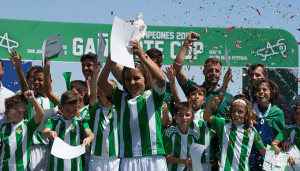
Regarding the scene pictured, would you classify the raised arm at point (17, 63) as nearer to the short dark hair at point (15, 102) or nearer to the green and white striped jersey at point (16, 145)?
the short dark hair at point (15, 102)

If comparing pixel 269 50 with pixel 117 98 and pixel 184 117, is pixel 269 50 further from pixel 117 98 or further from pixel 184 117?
pixel 117 98

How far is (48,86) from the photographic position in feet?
17.2

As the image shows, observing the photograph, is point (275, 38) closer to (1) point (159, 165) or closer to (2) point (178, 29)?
(2) point (178, 29)

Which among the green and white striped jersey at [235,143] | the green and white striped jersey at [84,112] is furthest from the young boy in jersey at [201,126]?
the green and white striped jersey at [84,112]

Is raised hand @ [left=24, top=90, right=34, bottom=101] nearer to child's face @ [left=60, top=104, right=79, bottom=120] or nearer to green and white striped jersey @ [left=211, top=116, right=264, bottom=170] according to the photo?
child's face @ [left=60, top=104, right=79, bottom=120]

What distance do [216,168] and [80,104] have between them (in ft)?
6.15

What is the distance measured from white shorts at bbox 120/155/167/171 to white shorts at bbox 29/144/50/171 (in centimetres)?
171

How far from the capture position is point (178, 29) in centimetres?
984

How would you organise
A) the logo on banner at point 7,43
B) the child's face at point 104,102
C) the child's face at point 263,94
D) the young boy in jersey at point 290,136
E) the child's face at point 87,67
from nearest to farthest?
the child's face at point 104,102 < the young boy in jersey at point 290,136 < the child's face at point 263,94 < the child's face at point 87,67 < the logo on banner at point 7,43

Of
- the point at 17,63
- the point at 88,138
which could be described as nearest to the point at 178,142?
the point at 88,138

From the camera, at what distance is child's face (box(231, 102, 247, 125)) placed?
544 centimetres

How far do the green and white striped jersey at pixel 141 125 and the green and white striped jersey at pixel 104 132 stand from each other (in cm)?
108

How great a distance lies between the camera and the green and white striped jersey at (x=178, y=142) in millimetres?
5523

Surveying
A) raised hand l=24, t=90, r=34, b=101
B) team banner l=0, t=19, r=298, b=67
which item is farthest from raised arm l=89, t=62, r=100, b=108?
team banner l=0, t=19, r=298, b=67
